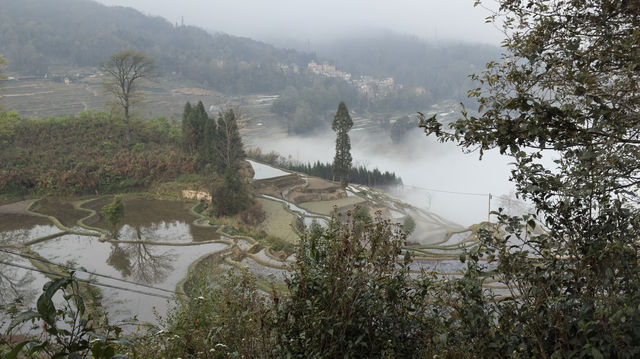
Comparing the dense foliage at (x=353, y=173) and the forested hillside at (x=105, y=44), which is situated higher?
the forested hillside at (x=105, y=44)

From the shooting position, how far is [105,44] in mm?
83938

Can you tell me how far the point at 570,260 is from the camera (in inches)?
86.7

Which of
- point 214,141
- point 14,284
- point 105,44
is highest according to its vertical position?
point 105,44

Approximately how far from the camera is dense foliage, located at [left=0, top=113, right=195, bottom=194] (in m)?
20.1

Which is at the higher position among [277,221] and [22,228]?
[22,228]

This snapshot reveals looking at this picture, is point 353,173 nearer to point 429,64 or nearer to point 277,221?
point 277,221

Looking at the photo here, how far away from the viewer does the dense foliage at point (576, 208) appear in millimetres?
1984

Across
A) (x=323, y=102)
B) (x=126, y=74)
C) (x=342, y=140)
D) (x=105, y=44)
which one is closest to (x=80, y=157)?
(x=126, y=74)

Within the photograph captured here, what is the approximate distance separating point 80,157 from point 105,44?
75.1 meters

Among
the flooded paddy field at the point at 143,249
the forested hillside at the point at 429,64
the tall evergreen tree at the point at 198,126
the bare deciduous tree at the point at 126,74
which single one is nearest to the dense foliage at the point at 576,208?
the flooded paddy field at the point at 143,249

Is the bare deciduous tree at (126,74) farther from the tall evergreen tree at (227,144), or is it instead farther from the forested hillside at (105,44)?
the forested hillside at (105,44)

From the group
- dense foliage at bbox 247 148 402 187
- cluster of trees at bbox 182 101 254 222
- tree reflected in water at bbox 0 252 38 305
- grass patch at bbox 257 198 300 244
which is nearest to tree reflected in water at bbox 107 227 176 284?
tree reflected in water at bbox 0 252 38 305

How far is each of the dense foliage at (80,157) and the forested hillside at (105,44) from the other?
42455 millimetres

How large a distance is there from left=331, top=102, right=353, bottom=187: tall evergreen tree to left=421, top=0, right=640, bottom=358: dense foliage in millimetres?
23330
